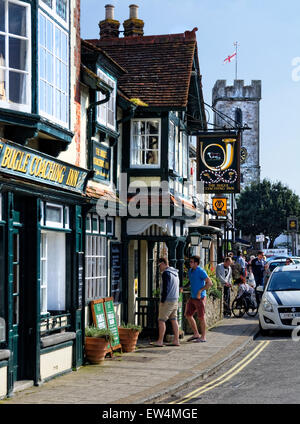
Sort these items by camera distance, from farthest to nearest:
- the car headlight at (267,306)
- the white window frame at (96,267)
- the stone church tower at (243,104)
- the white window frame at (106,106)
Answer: the stone church tower at (243,104), the car headlight at (267,306), the white window frame at (106,106), the white window frame at (96,267)

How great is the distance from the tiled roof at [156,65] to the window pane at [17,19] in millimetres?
7308

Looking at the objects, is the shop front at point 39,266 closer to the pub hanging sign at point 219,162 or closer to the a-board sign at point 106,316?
the a-board sign at point 106,316

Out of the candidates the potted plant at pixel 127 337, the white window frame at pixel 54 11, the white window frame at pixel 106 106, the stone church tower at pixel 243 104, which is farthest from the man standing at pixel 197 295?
the stone church tower at pixel 243 104

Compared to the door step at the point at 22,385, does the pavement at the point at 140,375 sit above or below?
below

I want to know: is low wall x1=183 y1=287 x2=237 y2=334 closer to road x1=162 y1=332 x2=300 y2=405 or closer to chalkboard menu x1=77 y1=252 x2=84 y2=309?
road x1=162 y1=332 x2=300 y2=405

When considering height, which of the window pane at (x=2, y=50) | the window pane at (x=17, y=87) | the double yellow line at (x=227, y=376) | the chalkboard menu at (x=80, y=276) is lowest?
the double yellow line at (x=227, y=376)

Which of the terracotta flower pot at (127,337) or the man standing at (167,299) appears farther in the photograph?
the man standing at (167,299)

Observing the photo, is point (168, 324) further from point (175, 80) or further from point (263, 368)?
point (175, 80)

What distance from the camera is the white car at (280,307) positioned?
1764cm

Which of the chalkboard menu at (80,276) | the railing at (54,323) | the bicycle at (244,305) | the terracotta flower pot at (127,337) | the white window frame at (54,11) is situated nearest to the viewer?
the white window frame at (54,11)

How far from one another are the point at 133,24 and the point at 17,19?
1228cm

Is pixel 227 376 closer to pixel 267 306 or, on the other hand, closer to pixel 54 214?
pixel 54 214

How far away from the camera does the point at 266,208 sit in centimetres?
7806
